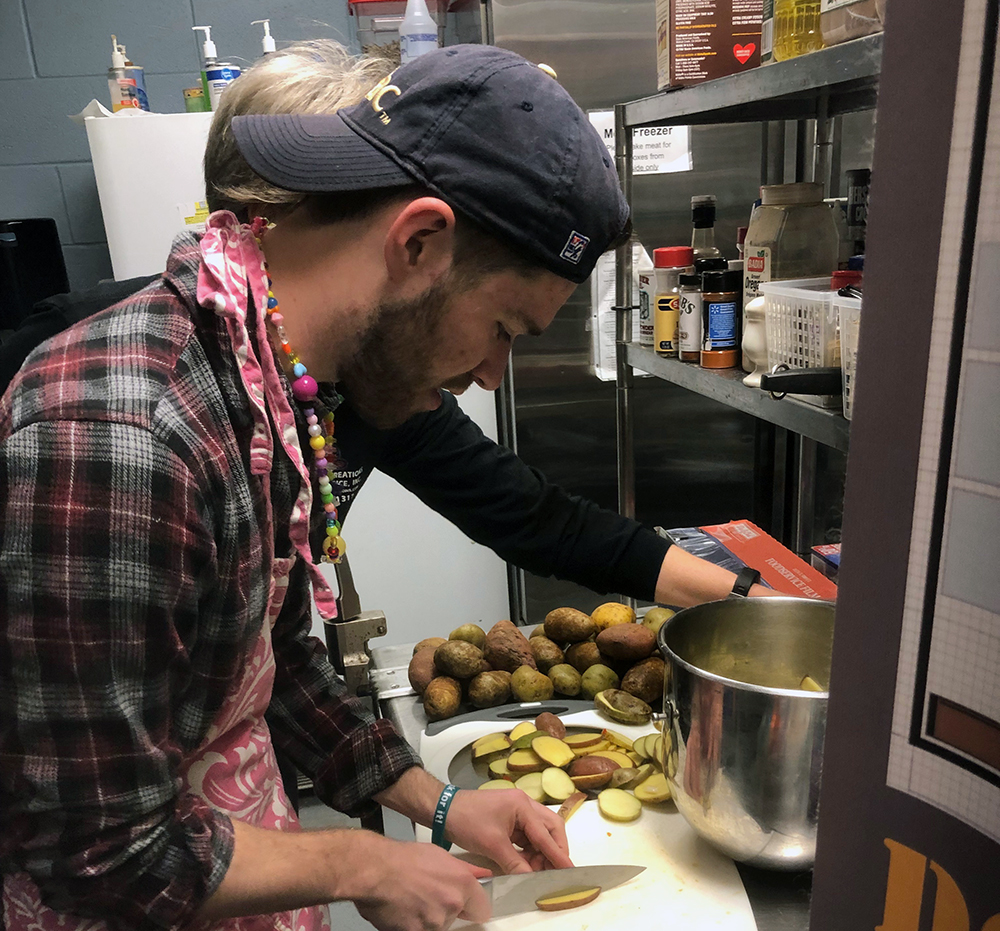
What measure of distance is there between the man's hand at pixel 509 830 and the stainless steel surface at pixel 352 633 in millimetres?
370

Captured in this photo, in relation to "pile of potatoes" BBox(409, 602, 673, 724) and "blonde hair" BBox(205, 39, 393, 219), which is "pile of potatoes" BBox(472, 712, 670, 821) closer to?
"pile of potatoes" BBox(409, 602, 673, 724)

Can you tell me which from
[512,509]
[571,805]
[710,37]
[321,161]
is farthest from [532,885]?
[710,37]

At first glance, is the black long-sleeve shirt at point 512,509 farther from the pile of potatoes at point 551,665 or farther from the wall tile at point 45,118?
the wall tile at point 45,118

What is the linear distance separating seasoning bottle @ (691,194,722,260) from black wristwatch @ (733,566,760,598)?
504 millimetres

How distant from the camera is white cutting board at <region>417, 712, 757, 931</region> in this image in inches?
30.1

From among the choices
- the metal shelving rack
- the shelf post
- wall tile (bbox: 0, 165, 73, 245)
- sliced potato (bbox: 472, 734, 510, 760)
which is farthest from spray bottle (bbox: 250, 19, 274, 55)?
sliced potato (bbox: 472, 734, 510, 760)

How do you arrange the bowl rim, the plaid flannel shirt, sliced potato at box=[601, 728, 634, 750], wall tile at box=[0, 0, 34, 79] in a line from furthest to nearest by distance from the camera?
1. wall tile at box=[0, 0, 34, 79]
2. sliced potato at box=[601, 728, 634, 750]
3. the bowl rim
4. the plaid flannel shirt

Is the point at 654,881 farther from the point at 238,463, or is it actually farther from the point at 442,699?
the point at 238,463

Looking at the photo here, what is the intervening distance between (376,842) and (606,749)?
343 mm

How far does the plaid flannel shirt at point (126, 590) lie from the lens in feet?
1.86

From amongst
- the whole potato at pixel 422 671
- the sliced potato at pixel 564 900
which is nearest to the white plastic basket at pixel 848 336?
the sliced potato at pixel 564 900

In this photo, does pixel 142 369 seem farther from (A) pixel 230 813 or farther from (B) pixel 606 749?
(B) pixel 606 749

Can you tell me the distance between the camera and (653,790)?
2.99 feet

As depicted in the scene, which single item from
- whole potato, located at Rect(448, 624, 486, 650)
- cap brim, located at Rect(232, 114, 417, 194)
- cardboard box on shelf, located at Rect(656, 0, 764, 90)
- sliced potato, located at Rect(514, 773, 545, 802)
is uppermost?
cardboard box on shelf, located at Rect(656, 0, 764, 90)
